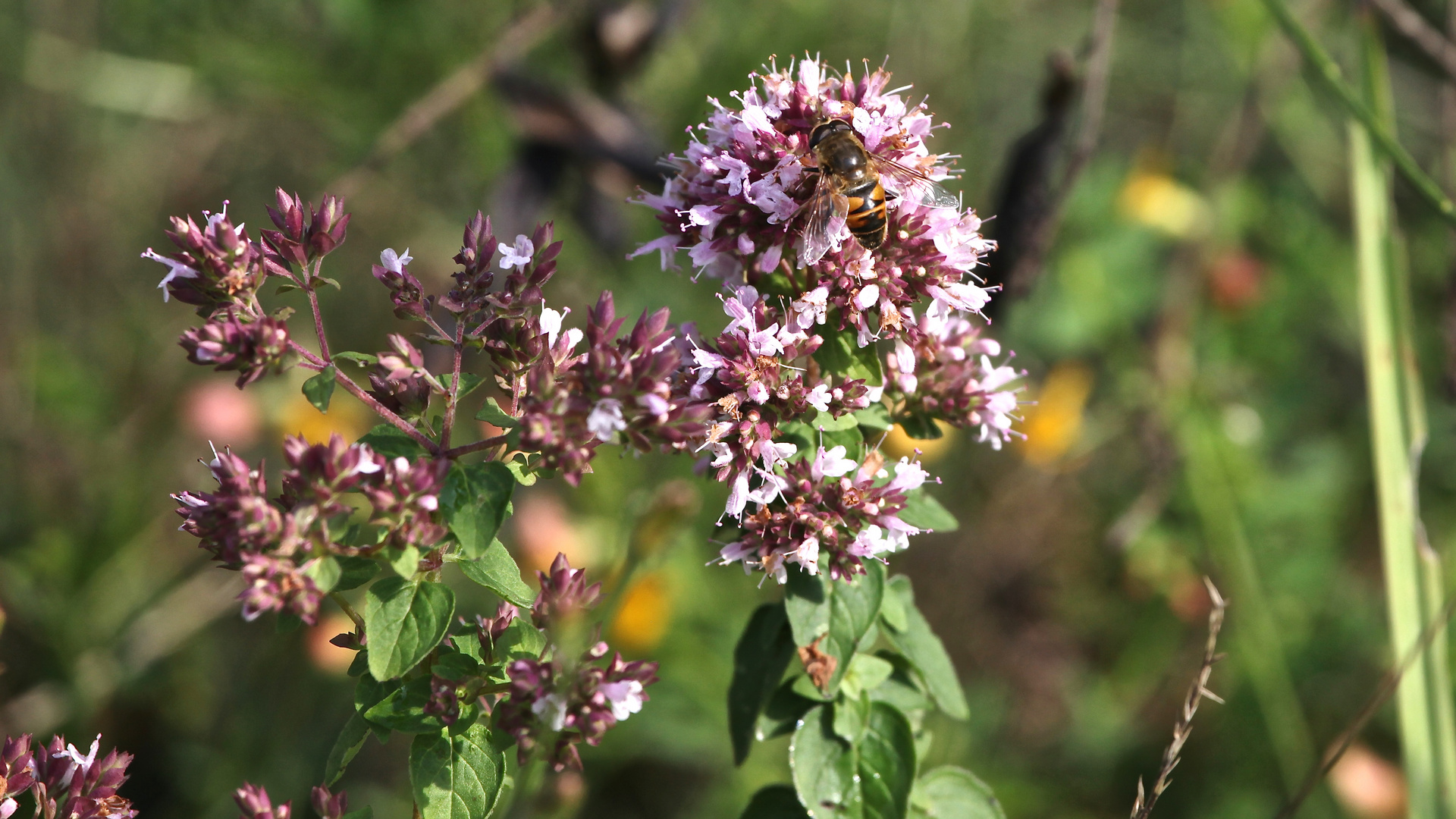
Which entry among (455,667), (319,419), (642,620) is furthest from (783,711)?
(319,419)

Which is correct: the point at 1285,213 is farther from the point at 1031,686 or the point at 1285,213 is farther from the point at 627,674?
the point at 627,674

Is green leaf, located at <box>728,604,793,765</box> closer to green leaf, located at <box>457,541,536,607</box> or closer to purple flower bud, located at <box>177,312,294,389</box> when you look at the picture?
green leaf, located at <box>457,541,536,607</box>

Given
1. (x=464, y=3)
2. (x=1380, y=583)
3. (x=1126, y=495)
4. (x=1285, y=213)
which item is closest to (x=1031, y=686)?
(x=1126, y=495)

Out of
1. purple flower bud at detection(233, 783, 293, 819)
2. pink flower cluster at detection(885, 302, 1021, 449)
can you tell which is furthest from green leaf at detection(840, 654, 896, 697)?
purple flower bud at detection(233, 783, 293, 819)

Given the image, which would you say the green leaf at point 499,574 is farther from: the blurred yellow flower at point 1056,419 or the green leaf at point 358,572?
the blurred yellow flower at point 1056,419

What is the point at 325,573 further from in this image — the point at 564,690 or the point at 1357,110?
the point at 1357,110

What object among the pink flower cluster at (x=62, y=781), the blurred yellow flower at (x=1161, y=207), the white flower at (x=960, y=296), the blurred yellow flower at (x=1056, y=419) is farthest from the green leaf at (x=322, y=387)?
the blurred yellow flower at (x=1161, y=207)
